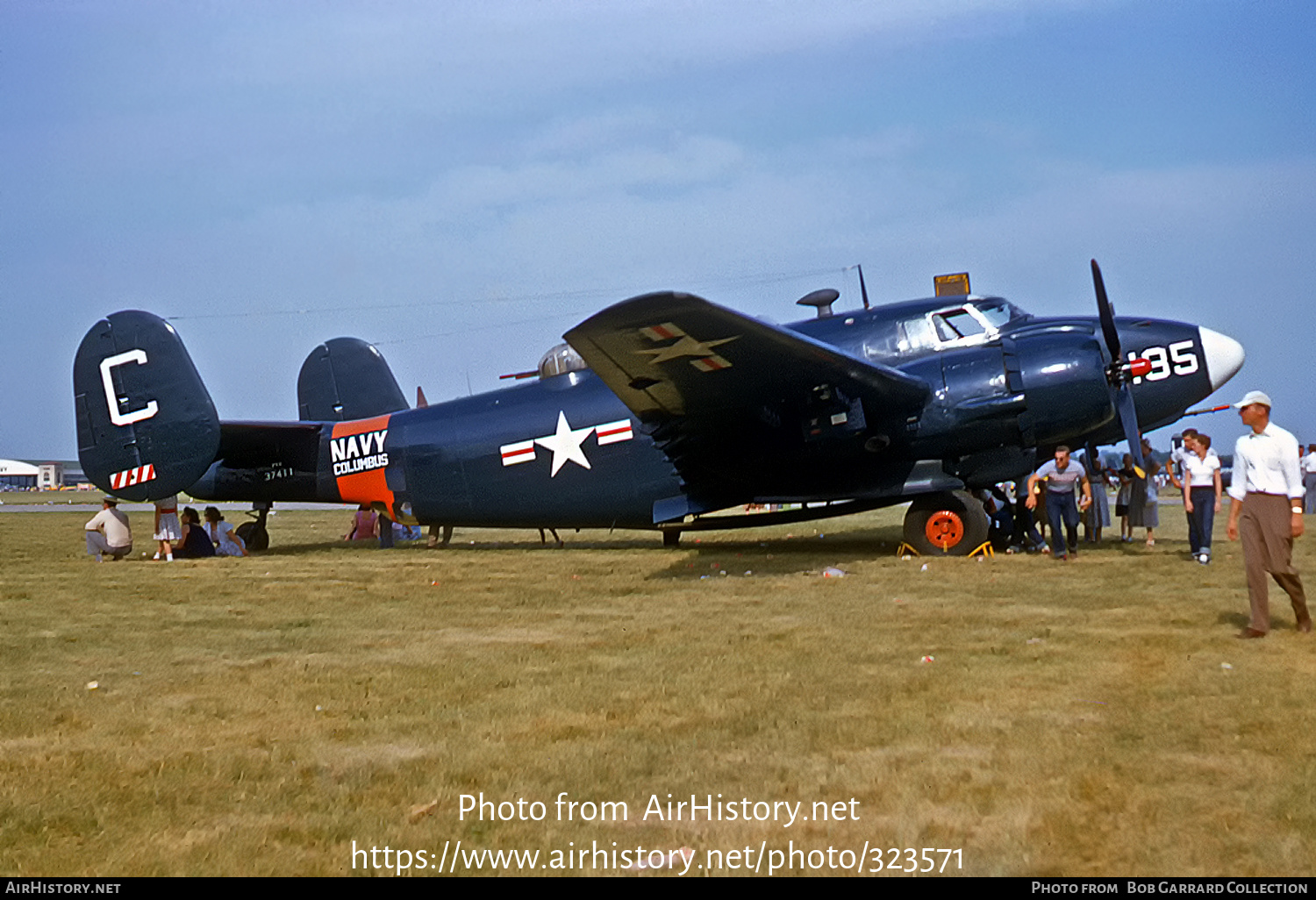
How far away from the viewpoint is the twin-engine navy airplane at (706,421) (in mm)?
13180

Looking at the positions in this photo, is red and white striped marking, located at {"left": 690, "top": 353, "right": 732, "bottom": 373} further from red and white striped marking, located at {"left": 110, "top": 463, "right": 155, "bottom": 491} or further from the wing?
red and white striped marking, located at {"left": 110, "top": 463, "right": 155, "bottom": 491}

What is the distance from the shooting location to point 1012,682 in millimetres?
6145

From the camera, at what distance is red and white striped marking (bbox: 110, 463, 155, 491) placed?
17.4m

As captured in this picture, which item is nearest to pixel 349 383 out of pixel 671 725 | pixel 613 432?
pixel 613 432

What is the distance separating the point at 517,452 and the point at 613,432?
5.45 ft

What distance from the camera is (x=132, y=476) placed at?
57.3 ft

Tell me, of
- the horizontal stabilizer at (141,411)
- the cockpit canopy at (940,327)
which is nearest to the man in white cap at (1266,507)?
the cockpit canopy at (940,327)

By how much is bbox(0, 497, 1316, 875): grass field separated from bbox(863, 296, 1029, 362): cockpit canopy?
442 centimetres

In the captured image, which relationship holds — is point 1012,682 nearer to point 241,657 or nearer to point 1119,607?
point 1119,607

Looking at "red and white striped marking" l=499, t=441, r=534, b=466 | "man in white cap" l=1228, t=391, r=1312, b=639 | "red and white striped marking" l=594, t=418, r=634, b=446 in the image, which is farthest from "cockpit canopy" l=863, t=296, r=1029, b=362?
"man in white cap" l=1228, t=391, r=1312, b=639

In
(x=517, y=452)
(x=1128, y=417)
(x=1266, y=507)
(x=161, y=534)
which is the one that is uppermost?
(x=517, y=452)

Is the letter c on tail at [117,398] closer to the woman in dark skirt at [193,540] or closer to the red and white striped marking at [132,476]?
the red and white striped marking at [132,476]

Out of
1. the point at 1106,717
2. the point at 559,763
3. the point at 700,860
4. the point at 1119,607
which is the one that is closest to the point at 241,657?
the point at 559,763

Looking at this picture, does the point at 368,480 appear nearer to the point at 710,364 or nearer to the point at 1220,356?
the point at 710,364
